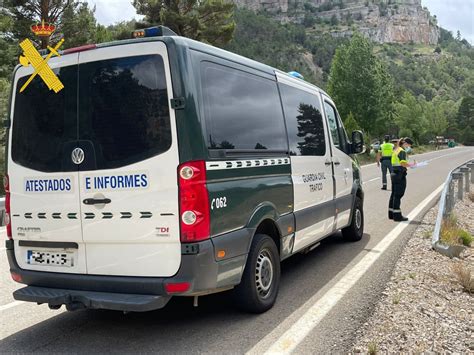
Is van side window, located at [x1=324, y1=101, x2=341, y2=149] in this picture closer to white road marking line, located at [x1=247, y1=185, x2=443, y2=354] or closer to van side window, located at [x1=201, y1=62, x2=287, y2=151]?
white road marking line, located at [x1=247, y1=185, x2=443, y2=354]

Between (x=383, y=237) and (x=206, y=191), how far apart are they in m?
5.44

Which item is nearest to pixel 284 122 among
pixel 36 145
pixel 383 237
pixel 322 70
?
pixel 36 145

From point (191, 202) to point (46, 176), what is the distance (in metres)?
1.43

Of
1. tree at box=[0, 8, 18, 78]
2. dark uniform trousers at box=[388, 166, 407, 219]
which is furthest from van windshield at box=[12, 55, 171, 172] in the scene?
tree at box=[0, 8, 18, 78]

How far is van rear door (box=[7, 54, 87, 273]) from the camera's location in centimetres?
438

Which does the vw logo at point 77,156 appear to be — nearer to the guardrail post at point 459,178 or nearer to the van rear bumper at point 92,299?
the van rear bumper at point 92,299

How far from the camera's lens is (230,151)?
448 cm

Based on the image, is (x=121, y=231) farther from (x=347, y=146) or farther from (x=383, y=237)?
(x=383, y=237)

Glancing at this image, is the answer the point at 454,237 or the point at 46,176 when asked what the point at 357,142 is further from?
the point at 46,176

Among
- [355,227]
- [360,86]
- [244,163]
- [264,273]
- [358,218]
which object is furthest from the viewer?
[360,86]

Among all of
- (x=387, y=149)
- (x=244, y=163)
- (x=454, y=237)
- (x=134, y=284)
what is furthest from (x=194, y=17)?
(x=134, y=284)

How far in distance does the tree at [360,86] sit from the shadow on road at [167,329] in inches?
1888

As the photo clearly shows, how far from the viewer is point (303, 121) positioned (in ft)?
20.7

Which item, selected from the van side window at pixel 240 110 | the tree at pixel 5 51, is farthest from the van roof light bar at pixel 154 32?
the tree at pixel 5 51
